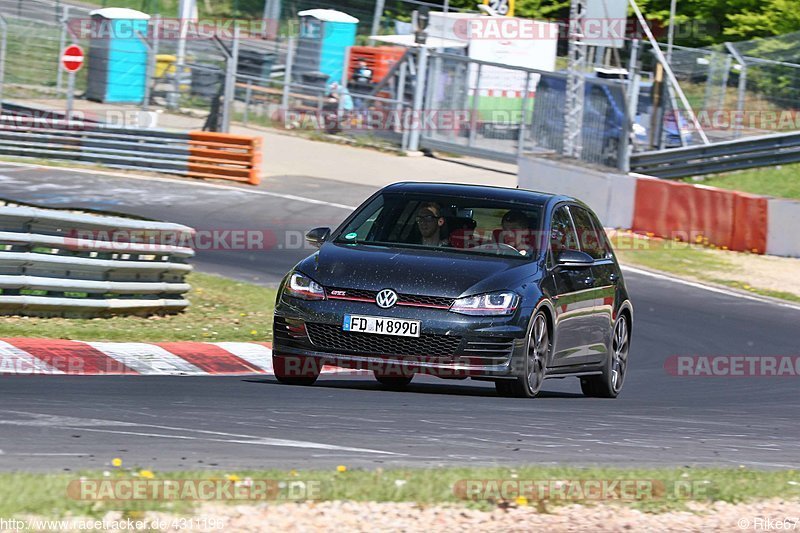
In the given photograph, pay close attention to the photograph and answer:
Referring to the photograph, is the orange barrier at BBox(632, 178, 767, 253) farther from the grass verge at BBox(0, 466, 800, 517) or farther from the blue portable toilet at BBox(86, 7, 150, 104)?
the grass verge at BBox(0, 466, 800, 517)

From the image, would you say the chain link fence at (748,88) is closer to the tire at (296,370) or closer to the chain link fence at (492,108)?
the chain link fence at (492,108)

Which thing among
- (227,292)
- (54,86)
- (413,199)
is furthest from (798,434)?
(54,86)

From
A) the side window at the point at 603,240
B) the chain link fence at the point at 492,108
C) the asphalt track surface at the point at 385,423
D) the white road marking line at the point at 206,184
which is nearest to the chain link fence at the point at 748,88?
the chain link fence at the point at 492,108

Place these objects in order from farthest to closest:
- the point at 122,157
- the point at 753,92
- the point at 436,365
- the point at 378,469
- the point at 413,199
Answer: the point at 753,92 < the point at 122,157 < the point at 413,199 < the point at 436,365 < the point at 378,469

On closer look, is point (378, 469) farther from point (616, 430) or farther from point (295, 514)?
point (616, 430)

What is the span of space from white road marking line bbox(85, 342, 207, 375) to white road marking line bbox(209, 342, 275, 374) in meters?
0.72

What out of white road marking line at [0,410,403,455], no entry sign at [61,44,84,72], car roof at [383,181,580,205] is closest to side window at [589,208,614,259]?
car roof at [383,181,580,205]

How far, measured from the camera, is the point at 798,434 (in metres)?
9.36

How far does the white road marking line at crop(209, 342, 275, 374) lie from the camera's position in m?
11.7

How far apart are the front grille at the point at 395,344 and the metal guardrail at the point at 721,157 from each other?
71.2 feet

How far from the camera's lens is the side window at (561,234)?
10.2 meters

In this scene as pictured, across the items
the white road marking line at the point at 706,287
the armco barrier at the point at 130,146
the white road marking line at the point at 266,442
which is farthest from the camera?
the armco barrier at the point at 130,146

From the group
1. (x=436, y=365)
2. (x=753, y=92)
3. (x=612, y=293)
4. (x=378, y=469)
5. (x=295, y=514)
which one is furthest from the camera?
(x=753, y=92)

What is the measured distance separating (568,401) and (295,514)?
518 cm
